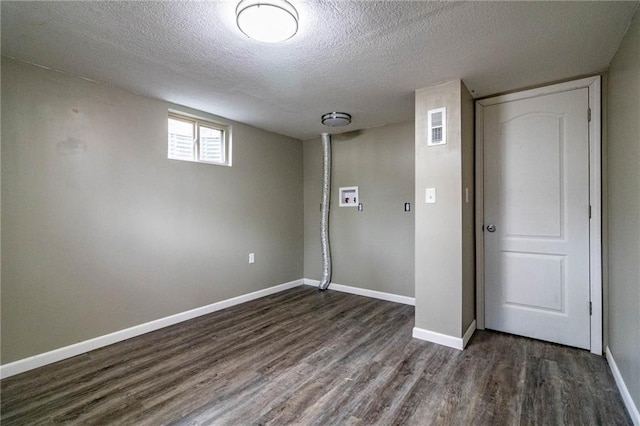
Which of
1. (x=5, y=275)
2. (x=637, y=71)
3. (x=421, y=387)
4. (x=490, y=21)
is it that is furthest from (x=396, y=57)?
(x=5, y=275)

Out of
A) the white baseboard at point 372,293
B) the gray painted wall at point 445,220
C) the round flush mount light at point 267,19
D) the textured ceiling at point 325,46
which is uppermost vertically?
the textured ceiling at point 325,46

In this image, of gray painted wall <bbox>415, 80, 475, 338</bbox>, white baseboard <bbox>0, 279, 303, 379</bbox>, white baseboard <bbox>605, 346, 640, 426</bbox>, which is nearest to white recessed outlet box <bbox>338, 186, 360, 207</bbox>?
gray painted wall <bbox>415, 80, 475, 338</bbox>

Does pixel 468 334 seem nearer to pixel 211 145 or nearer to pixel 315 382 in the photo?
pixel 315 382

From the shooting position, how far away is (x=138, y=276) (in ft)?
9.49

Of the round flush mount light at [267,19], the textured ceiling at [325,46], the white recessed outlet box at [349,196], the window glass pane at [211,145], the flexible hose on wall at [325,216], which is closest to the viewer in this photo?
the round flush mount light at [267,19]

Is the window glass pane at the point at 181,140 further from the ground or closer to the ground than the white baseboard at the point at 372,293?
further from the ground

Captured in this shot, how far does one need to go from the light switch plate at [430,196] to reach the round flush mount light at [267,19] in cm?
174

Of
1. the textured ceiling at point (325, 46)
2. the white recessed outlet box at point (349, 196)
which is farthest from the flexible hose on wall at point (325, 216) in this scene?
the textured ceiling at point (325, 46)

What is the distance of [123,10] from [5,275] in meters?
2.05

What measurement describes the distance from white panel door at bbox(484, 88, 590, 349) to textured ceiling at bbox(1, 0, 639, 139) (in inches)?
14.0

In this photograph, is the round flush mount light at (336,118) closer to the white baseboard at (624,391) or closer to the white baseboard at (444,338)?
the white baseboard at (444,338)

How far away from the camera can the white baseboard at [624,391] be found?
5.36 ft

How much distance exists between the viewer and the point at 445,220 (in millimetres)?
2664

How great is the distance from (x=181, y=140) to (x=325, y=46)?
211cm
